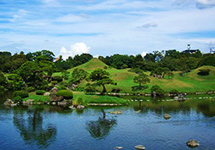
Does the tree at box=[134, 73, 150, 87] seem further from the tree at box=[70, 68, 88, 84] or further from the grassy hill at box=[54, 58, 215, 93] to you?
the tree at box=[70, 68, 88, 84]

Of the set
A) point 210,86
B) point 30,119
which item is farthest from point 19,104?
point 210,86

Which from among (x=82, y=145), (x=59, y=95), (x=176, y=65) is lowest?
(x=82, y=145)

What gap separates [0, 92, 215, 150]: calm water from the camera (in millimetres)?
31266

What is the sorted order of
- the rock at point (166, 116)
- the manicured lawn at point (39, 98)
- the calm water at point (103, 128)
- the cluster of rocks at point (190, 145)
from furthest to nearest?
1. the manicured lawn at point (39, 98)
2. the rock at point (166, 116)
3. the calm water at point (103, 128)
4. the cluster of rocks at point (190, 145)

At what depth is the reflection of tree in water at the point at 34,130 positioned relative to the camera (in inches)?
1276

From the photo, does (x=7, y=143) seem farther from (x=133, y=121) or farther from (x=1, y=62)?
(x=1, y=62)

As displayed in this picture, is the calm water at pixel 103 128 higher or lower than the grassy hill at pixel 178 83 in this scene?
lower

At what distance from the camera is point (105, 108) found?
51375mm

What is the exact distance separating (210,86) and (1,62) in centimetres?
9108

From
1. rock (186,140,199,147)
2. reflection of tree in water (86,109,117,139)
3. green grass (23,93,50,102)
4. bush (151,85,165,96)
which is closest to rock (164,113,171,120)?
reflection of tree in water (86,109,117,139)

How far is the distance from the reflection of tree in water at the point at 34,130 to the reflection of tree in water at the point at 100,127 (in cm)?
520

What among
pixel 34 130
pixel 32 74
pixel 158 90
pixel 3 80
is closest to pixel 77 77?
pixel 32 74

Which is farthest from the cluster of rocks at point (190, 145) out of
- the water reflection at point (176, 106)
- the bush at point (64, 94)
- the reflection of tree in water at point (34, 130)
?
the bush at point (64, 94)

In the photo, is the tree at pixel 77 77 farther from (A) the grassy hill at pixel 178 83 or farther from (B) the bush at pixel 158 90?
(B) the bush at pixel 158 90
